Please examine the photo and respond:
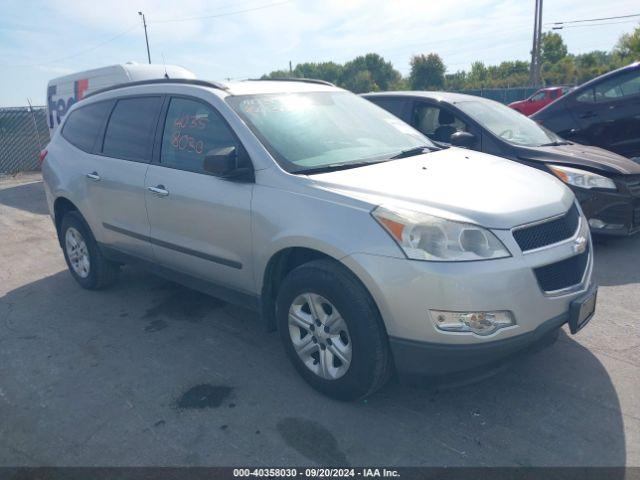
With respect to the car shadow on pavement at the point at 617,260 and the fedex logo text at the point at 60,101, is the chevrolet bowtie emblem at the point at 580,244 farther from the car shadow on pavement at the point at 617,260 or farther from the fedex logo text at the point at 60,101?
the fedex logo text at the point at 60,101

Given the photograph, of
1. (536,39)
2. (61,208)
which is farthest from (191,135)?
(536,39)

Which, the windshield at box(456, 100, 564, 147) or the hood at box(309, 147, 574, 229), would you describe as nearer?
the hood at box(309, 147, 574, 229)

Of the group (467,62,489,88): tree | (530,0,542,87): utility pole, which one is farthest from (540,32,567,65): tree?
(530,0,542,87): utility pole

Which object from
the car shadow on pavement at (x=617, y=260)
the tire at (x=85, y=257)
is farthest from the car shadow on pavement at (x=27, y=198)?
the car shadow on pavement at (x=617, y=260)

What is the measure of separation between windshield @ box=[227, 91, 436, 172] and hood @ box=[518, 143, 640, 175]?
195cm

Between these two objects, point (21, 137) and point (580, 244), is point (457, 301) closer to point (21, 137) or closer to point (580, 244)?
point (580, 244)

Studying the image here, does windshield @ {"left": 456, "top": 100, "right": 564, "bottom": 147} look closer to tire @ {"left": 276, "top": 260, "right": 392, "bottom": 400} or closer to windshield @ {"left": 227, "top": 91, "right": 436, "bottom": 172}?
windshield @ {"left": 227, "top": 91, "right": 436, "bottom": 172}

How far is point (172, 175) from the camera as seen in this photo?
3.89 m

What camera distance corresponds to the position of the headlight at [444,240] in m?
2.62

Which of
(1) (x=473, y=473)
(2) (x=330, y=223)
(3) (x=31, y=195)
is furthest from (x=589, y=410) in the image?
(3) (x=31, y=195)

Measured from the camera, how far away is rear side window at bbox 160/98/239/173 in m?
3.65

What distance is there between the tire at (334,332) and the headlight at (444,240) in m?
0.36

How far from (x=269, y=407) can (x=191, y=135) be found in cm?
199

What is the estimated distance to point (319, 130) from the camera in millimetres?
3701
